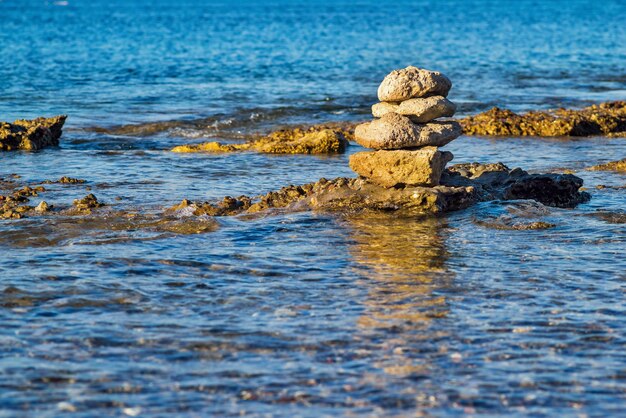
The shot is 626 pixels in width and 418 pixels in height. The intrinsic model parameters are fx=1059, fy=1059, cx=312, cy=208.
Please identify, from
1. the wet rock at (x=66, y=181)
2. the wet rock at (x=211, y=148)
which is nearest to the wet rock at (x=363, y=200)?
the wet rock at (x=66, y=181)

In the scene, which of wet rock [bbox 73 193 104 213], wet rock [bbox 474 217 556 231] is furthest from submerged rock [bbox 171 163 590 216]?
wet rock [bbox 73 193 104 213]

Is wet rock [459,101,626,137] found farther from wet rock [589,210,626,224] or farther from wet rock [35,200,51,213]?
wet rock [35,200,51,213]

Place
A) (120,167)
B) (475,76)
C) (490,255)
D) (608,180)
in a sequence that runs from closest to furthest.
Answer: (490,255) < (608,180) < (120,167) < (475,76)

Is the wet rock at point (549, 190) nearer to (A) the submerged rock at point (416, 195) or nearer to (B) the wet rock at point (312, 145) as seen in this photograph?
(A) the submerged rock at point (416, 195)

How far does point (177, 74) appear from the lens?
41.3m

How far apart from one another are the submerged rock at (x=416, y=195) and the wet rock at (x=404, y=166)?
0.35 ft

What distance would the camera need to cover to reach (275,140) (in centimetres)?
2200

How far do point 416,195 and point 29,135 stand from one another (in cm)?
955

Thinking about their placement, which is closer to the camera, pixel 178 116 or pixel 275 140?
pixel 275 140

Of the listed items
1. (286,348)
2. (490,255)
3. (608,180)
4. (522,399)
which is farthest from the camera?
(608,180)

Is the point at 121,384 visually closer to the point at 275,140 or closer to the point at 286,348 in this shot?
the point at 286,348

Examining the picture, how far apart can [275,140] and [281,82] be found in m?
15.8

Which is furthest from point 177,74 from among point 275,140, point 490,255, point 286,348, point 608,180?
point 286,348

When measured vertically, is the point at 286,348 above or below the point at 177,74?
below
